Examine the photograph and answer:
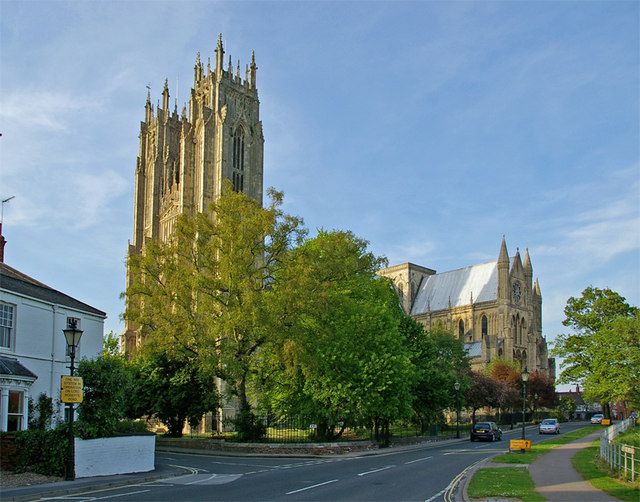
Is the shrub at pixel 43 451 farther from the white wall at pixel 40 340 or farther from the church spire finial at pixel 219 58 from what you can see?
the church spire finial at pixel 219 58

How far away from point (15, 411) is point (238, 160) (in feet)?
264

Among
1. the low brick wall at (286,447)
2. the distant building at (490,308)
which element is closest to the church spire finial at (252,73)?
the distant building at (490,308)

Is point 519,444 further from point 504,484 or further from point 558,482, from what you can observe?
point 504,484

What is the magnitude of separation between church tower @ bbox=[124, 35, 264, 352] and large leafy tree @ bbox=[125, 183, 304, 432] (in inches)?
2144

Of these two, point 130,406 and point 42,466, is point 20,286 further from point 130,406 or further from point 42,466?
point 130,406

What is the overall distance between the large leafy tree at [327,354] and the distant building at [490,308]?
7174cm

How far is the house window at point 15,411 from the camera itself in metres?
26.0

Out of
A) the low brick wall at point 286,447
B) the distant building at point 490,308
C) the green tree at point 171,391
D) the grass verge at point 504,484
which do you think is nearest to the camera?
the grass verge at point 504,484

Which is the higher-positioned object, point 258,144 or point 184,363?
point 258,144

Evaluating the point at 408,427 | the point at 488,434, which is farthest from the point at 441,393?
the point at 408,427

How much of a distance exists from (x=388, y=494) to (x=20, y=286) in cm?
1736

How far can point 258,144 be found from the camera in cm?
10700

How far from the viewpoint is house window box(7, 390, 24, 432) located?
26047mm

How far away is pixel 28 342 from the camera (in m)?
27.9
